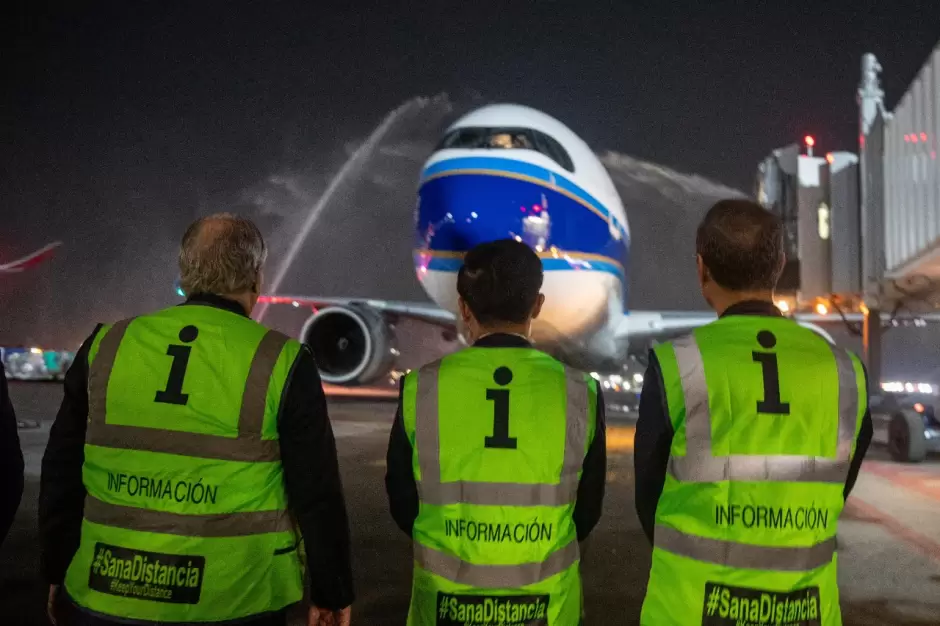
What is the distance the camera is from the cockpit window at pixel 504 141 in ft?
23.6

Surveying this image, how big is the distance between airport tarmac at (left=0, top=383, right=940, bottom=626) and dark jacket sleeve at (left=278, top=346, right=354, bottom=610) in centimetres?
151

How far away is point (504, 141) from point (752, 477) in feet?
19.3

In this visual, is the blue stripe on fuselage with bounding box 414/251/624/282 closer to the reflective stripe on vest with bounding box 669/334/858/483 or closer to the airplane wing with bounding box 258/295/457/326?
the reflective stripe on vest with bounding box 669/334/858/483

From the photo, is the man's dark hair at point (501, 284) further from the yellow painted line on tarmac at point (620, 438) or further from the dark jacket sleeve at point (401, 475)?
the yellow painted line on tarmac at point (620, 438)

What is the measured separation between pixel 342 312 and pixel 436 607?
10261mm

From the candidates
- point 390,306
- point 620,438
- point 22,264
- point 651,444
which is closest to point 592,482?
point 651,444

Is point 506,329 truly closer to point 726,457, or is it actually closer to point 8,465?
point 726,457

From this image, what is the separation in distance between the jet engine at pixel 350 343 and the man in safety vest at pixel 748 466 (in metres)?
9.90

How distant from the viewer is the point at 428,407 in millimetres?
1827

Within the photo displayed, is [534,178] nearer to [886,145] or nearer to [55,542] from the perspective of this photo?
[886,145]

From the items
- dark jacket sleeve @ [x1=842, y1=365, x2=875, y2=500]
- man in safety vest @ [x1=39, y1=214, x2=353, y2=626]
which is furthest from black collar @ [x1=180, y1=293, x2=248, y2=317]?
dark jacket sleeve @ [x1=842, y1=365, x2=875, y2=500]

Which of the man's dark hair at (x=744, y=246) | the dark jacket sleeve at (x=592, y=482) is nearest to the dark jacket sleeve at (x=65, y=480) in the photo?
the dark jacket sleeve at (x=592, y=482)

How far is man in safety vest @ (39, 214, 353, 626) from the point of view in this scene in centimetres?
176

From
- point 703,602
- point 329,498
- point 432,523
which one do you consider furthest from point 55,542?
point 703,602
